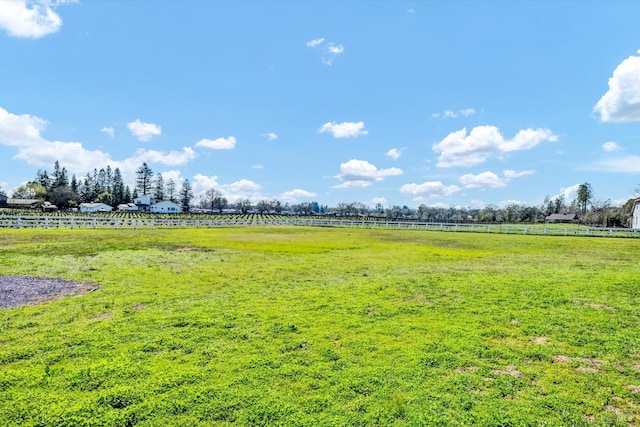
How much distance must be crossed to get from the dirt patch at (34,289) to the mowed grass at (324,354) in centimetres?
55

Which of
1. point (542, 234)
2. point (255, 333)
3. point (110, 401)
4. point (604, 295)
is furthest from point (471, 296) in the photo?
point (542, 234)

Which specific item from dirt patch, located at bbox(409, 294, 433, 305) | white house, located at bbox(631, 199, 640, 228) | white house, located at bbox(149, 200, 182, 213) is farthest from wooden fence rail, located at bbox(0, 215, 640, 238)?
white house, located at bbox(149, 200, 182, 213)

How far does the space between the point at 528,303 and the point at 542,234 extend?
38226mm

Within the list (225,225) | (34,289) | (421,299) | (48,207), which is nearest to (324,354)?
(421,299)

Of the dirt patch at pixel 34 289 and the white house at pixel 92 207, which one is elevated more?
the white house at pixel 92 207

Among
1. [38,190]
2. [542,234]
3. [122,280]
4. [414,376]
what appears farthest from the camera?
[38,190]

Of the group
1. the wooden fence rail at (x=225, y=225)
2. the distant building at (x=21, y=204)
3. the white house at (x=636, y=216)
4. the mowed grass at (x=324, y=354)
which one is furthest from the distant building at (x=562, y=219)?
the distant building at (x=21, y=204)

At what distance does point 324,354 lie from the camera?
5.43 metres

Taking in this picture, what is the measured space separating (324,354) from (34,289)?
8685 millimetres

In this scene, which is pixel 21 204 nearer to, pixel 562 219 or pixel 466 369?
pixel 466 369

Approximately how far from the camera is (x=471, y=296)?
9219mm

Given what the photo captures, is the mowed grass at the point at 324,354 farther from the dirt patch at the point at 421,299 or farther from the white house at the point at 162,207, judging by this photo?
the white house at the point at 162,207

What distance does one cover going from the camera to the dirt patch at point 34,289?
27.2 ft

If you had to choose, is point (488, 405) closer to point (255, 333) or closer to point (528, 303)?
point (255, 333)
